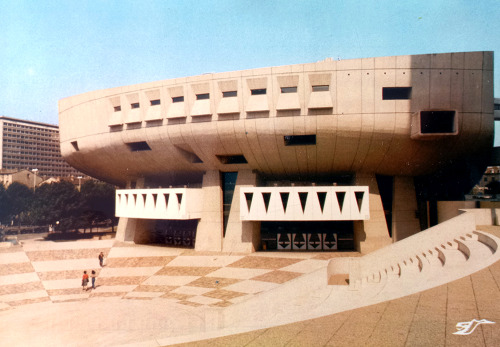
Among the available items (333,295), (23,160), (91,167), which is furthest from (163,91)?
(23,160)

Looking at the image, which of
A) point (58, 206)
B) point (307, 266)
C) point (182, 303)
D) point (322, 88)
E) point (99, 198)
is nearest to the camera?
point (182, 303)

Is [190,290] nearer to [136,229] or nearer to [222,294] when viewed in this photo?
[222,294]

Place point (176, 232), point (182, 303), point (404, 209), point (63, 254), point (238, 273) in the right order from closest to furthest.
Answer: point (182, 303) < point (238, 273) < point (404, 209) < point (63, 254) < point (176, 232)

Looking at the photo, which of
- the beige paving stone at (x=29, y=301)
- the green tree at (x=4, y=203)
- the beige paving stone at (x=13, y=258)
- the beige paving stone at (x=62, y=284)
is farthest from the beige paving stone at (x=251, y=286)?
the green tree at (x=4, y=203)

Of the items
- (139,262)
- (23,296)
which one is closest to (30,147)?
(139,262)

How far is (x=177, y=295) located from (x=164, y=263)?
8.10 meters

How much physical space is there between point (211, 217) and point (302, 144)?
9.97 meters

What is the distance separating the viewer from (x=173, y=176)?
119 feet

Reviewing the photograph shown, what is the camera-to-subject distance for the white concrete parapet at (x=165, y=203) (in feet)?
101

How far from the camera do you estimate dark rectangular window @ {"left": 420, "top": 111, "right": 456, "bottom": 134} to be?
25.0 meters

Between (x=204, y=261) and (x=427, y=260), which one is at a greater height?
(x=427, y=260)

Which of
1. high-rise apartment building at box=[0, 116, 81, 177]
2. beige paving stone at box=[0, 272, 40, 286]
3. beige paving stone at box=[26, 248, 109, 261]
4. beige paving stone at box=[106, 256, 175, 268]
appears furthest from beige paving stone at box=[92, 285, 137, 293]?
high-rise apartment building at box=[0, 116, 81, 177]

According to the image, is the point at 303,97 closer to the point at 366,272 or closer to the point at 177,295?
the point at 366,272

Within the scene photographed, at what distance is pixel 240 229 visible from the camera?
30578 mm
